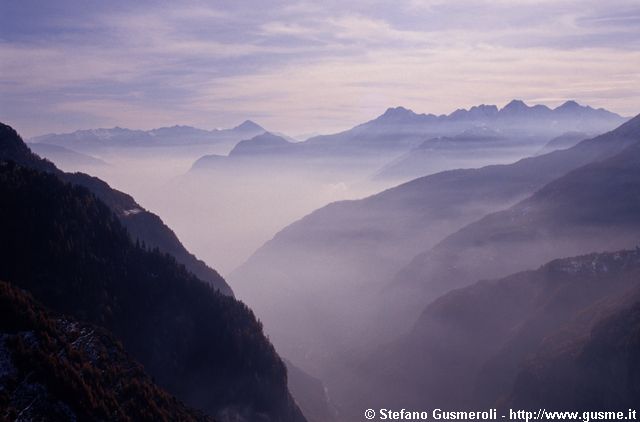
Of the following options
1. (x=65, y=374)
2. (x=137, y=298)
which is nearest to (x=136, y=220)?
(x=137, y=298)

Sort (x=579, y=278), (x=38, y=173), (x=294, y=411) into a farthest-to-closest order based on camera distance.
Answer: (x=579, y=278), (x=294, y=411), (x=38, y=173)

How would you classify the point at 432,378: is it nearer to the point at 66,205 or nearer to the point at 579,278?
the point at 579,278

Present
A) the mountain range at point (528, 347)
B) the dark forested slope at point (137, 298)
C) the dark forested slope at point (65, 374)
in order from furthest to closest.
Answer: the mountain range at point (528, 347) → the dark forested slope at point (137, 298) → the dark forested slope at point (65, 374)

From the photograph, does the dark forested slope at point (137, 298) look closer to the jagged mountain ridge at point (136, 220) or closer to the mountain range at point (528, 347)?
the jagged mountain ridge at point (136, 220)

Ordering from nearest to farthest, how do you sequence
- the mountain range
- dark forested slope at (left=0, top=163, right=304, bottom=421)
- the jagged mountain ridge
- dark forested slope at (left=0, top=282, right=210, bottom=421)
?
dark forested slope at (left=0, top=282, right=210, bottom=421) < dark forested slope at (left=0, top=163, right=304, bottom=421) < the mountain range < the jagged mountain ridge

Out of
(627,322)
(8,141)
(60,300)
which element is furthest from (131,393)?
(627,322)

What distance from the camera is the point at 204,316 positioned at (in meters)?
100

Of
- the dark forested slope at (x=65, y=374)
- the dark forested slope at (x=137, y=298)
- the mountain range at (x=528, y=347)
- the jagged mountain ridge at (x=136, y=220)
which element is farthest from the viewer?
the jagged mountain ridge at (x=136, y=220)

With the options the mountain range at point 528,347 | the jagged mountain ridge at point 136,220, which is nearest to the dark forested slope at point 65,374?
the jagged mountain ridge at point 136,220

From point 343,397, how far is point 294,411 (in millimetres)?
69368

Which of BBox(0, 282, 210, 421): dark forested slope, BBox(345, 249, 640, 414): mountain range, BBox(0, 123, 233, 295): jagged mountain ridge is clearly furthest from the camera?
BBox(0, 123, 233, 295): jagged mountain ridge

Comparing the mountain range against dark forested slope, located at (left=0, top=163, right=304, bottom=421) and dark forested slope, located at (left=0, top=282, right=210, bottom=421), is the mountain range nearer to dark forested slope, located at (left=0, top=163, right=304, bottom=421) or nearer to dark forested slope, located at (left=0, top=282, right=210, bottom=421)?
dark forested slope, located at (left=0, top=163, right=304, bottom=421)

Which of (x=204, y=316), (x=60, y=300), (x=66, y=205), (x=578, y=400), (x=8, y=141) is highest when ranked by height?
(x=8, y=141)

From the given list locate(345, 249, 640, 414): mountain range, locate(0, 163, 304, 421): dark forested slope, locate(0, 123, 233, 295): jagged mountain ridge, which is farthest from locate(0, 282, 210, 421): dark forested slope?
locate(345, 249, 640, 414): mountain range
